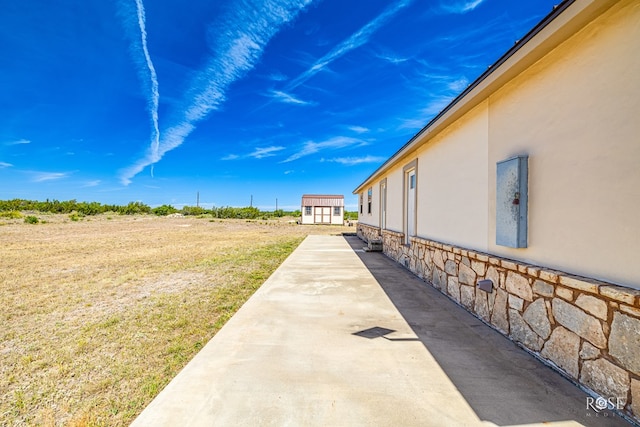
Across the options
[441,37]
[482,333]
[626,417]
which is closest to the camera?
[626,417]

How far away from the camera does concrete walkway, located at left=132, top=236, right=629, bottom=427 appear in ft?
6.89

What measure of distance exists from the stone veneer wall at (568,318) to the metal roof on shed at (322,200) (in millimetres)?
33317

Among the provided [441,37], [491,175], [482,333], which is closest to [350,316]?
[482,333]

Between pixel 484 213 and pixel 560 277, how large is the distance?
5.81 ft

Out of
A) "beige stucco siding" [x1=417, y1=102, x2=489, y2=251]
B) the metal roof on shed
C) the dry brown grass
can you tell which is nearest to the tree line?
the metal roof on shed

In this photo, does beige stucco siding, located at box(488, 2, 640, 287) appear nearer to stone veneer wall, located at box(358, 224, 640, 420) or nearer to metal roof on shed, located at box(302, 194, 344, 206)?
stone veneer wall, located at box(358, 224, 640, 420)

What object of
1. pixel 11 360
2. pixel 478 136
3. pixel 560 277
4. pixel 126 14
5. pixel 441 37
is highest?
pixel 126 14

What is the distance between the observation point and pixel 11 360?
10.4 ft

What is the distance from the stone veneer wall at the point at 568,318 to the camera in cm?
209

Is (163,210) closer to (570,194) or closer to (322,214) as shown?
(322,214)

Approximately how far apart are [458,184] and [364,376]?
4034 mm

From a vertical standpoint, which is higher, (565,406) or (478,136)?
(478,136)

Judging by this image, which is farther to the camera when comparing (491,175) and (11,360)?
(491,175)

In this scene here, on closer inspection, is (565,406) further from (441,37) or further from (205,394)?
(441,37)
